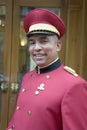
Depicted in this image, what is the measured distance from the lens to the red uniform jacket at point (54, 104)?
6.06ft

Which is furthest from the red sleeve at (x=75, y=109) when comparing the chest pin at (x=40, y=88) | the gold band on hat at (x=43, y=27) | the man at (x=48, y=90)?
the gold band on hat at (x=43, y=27)

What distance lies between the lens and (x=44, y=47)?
2.00 metres

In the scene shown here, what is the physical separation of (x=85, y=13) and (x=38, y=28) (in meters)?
2.19

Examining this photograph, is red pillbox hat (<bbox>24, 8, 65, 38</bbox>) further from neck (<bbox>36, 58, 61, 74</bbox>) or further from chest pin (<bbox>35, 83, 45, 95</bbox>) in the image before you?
chest pin (<bbox>35, 83, 45, 95</bbox>)

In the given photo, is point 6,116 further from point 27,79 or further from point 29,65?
point 27,79

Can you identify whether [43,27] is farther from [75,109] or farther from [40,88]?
[75,109]

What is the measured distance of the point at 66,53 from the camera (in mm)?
4180

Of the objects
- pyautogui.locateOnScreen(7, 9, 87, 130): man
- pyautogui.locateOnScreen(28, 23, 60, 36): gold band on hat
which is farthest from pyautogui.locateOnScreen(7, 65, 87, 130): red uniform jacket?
pyautogui.locateOnScreen(28, 23, 60, 36): gold band on hat

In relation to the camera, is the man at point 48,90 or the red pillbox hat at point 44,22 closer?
the man at point 48,90

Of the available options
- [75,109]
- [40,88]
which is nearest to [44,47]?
[40,88]

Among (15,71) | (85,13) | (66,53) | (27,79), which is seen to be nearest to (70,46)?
(66,53)

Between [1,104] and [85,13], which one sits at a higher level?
[85,13]

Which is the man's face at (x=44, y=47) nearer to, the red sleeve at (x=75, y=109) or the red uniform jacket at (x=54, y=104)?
the red uniform jacket at (x=54, y=104)

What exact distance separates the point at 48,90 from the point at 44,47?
23 centimetres
